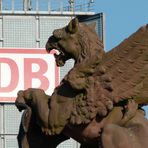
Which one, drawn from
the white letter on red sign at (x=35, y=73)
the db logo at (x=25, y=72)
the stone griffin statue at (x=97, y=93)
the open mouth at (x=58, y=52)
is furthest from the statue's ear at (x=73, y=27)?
the db logo at (x=25, y=72)

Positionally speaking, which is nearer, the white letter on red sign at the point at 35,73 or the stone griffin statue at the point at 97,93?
the stone griffin statue at the point at 97,93

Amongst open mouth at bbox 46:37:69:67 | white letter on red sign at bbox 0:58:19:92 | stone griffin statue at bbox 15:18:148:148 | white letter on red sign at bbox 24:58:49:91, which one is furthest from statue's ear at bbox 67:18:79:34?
white letter on red sign at bbox 0:58:19:92

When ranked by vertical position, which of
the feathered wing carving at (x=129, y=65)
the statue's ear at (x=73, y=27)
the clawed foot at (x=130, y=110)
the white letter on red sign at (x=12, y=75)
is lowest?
the white letter on red sign at (x=12, y=75)

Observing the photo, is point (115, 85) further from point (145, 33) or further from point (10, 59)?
point (10, 59)

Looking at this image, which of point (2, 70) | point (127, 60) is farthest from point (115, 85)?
point (2, 70)

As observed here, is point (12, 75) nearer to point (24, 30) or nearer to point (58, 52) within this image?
point (24, 30)

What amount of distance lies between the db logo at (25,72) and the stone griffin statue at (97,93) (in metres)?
27.9

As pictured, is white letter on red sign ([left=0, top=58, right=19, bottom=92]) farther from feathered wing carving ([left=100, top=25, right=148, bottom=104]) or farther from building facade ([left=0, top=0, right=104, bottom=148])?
feathered wing carving ([left=100, top=25, right=148, bottom=104])

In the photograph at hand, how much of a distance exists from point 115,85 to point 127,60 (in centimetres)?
19

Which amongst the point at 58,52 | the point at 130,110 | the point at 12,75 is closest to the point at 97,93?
the point at 130,110

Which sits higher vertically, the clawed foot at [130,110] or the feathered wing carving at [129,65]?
the feathered wing carving at [129,65]

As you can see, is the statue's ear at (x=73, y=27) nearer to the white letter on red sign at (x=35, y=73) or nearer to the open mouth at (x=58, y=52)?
the open mouth at (x=58, y=52)

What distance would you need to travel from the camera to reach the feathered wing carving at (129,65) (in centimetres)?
948

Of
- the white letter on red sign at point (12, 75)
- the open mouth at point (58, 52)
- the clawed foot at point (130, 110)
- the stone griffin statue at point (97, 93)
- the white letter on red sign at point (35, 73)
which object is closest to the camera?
the stone griffin statue at point (97, 93)
